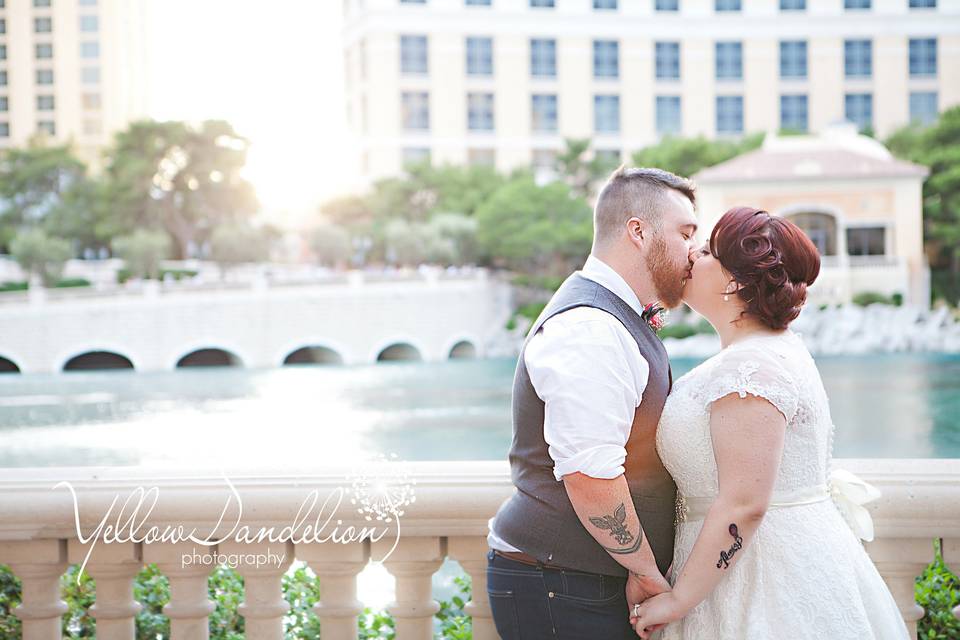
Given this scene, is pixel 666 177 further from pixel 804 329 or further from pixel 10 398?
pixel 804 329

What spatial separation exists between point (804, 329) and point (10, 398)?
974 inches

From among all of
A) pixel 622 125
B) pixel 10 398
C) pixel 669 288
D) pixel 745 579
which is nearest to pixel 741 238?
pixel 669 288

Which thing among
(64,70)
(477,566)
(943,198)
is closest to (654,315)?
(477,566)

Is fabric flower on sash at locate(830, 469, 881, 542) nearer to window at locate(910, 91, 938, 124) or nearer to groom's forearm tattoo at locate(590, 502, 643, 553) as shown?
groom's forearm tattoo at locate(590, 502, 643, 553)

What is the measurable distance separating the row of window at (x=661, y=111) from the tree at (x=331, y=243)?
13.4 metres

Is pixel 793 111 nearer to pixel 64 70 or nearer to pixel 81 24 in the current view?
pixel 81 24

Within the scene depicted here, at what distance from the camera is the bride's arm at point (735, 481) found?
81.6 inches

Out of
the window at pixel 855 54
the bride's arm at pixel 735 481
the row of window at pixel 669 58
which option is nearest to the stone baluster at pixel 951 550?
the bride's arm at pixel 735 481

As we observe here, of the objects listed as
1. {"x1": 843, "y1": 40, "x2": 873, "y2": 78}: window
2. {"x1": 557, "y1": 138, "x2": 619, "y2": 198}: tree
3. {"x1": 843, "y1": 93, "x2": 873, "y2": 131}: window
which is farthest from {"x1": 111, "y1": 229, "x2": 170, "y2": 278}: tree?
{"x1": 843, "y1": 40, "x2": 873, "y2": 78}: window

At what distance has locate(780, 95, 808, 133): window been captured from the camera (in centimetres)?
5588

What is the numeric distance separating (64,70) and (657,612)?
6788 centimetres

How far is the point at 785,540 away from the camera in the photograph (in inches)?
86.6

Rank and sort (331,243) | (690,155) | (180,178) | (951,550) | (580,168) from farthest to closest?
(580,168) < (180,178) < (690,155) < (331,243) < (951,550)

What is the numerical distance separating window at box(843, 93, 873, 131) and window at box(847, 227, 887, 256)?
20.6m
